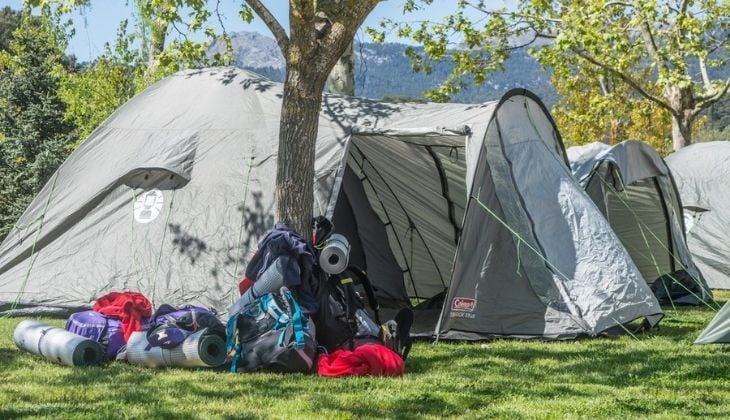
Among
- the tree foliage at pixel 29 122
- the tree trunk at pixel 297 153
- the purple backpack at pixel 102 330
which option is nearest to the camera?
the purple backpack at pixel 102 330

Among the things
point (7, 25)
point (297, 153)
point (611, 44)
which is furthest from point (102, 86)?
point (7, 25)

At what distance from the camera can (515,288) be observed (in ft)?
26.2

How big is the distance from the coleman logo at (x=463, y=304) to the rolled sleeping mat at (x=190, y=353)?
7.31ft

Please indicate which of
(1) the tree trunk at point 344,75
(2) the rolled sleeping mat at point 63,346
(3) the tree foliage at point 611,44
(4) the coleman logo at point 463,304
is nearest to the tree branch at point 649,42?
(3) the tree foliage at point 611,44

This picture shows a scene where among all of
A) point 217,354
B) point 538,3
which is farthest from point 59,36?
point 217,354

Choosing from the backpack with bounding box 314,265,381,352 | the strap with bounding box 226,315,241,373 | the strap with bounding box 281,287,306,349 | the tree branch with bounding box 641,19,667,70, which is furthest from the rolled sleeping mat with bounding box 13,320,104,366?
the tree branch with bounding box 641,19,667,70

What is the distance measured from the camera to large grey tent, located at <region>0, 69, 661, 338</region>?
7.84 metres

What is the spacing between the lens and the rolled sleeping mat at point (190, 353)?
6.09 meters

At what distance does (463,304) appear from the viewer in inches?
307

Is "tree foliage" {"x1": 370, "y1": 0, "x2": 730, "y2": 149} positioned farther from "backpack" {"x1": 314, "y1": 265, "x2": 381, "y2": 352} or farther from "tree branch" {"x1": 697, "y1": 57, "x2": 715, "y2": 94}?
"backpack" {"x1": 314, "y1": 265, "x2": 381, "y2": 352}

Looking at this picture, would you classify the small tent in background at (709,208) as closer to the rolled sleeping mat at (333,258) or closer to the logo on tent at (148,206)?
the logo on tent at (148,206)

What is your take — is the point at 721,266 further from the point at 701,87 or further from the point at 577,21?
the point at 701,87

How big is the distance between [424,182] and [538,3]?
7.63 m

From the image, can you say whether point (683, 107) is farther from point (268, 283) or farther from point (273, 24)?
point (268, 283)
